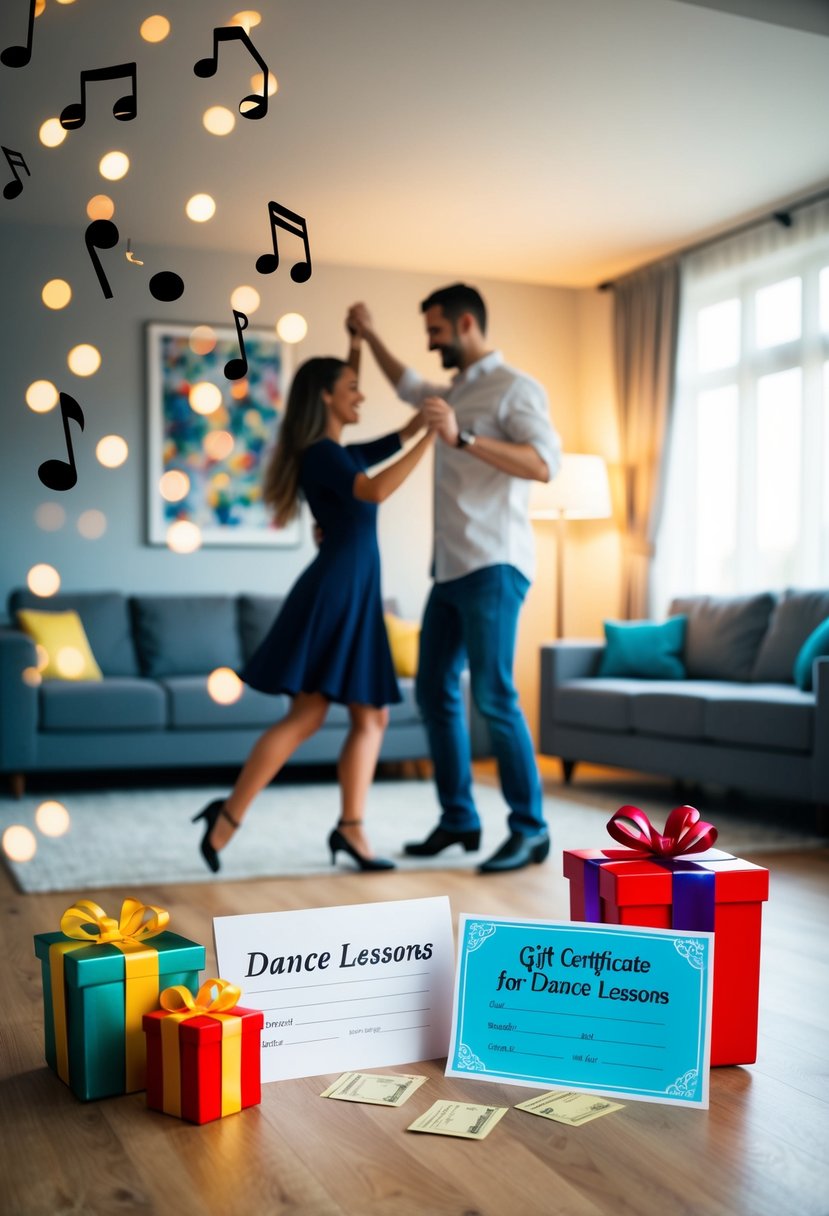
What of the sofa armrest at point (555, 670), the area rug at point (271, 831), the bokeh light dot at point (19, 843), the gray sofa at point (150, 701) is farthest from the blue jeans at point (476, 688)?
the sofa armrest at point (555, 670)

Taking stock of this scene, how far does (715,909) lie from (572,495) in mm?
4232

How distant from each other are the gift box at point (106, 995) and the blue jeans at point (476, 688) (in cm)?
161

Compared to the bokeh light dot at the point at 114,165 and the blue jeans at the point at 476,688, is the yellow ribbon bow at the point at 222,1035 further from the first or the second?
the blue jeans at the point at 476,688

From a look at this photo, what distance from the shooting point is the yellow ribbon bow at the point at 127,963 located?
1.58 meters

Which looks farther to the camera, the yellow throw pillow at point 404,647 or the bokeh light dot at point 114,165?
the yellow throw pillow at point 404,647

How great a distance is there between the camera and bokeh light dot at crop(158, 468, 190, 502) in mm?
5656

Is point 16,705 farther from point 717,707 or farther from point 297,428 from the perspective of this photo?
point 717,707

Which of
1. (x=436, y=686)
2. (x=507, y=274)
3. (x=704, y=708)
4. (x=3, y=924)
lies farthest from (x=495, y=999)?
(x=507, y=274)

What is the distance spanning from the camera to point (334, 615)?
3086 millimetres

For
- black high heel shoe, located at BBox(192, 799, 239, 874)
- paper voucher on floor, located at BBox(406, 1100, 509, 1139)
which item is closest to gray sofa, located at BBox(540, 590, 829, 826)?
black high heel shoe, located at BBox(192, 799, 239, 874)

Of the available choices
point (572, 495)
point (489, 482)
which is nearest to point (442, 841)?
point (489, 482)

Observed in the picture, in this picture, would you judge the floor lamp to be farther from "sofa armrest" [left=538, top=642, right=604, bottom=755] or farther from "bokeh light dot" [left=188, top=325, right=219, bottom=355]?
"bokeh light dot" [left=188, top=325, right=219, bottom=355]

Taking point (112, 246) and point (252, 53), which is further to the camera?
point (252, 53)

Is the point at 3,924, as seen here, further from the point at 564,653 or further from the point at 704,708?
the point at 564,653
